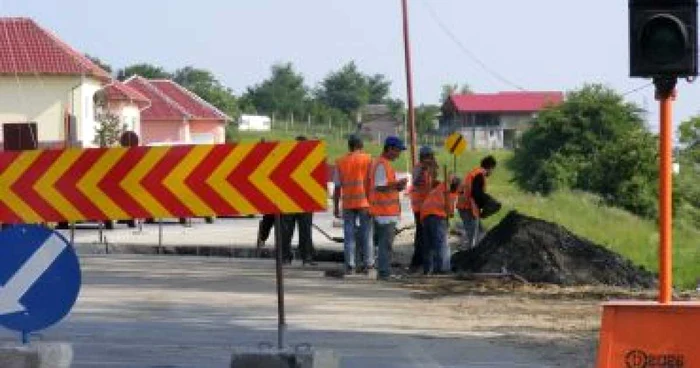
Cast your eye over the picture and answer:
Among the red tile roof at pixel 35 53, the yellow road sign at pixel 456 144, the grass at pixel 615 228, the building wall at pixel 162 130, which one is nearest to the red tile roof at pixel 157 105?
the building wall at pixel 162 130

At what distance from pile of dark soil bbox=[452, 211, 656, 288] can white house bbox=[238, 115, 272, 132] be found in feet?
322

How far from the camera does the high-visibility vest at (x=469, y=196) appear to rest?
80.2ft

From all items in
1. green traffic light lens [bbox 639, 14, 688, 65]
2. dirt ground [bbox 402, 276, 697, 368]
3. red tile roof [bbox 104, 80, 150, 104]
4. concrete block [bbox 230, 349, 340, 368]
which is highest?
red tile roof [bbox 104, 80, 150, 104]

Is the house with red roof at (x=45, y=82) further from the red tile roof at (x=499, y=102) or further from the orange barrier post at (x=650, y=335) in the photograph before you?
the red tile roof at (x=499, y=102)

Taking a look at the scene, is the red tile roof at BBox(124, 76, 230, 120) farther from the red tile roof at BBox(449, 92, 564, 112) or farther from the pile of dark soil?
the pile of dark soil

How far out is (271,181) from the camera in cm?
1041

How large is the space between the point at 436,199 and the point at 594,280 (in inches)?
94.0

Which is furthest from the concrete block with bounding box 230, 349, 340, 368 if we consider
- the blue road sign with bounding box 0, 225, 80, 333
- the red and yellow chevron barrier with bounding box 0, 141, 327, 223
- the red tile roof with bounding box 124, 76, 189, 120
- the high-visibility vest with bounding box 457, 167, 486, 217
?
the red tile roof with bounding box 124, 76, 189, 120

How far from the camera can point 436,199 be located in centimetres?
2167

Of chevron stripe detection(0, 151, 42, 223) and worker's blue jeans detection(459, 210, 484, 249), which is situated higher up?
chevron stripe detection(0, 151, 42, 223)

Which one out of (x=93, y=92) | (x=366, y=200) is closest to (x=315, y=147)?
(x=366, y=200)

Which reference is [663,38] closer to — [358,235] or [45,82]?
[358,235]

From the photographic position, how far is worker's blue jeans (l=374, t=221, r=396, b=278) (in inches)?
810

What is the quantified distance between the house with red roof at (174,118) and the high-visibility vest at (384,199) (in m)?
71.4
